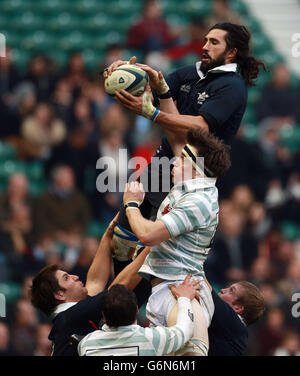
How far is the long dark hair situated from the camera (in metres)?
6.58

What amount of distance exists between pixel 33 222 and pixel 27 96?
203 centimetres

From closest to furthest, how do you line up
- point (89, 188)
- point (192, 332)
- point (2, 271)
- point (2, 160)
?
point (192, 332), point (2, 271), point (89, 188), point (2, 160)

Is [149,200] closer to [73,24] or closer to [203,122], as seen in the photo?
[203,122]

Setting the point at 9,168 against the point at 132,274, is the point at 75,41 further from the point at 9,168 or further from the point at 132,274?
the point at 132,274

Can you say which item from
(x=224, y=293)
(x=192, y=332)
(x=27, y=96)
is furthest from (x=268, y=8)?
(x=192, y=332)

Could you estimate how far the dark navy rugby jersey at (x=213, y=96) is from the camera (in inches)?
250

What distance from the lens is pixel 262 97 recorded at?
1257 cm

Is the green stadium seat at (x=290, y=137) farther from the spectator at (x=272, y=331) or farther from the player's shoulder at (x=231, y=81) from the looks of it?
the player's shoulder at (x=231, y=81)

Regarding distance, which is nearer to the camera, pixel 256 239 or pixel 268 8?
pixel 256 239

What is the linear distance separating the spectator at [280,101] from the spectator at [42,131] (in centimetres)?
257

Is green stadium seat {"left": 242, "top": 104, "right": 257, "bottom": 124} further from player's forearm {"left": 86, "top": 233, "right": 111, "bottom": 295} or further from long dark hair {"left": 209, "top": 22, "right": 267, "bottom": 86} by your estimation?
player's forearm {"left": 86, "top": 233, "right": 111, "bottom": 295}

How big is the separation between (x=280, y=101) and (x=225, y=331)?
650 cm

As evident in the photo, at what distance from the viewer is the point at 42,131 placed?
11961mm

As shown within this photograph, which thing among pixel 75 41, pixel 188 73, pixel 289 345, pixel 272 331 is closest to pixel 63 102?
pixel 75 41
